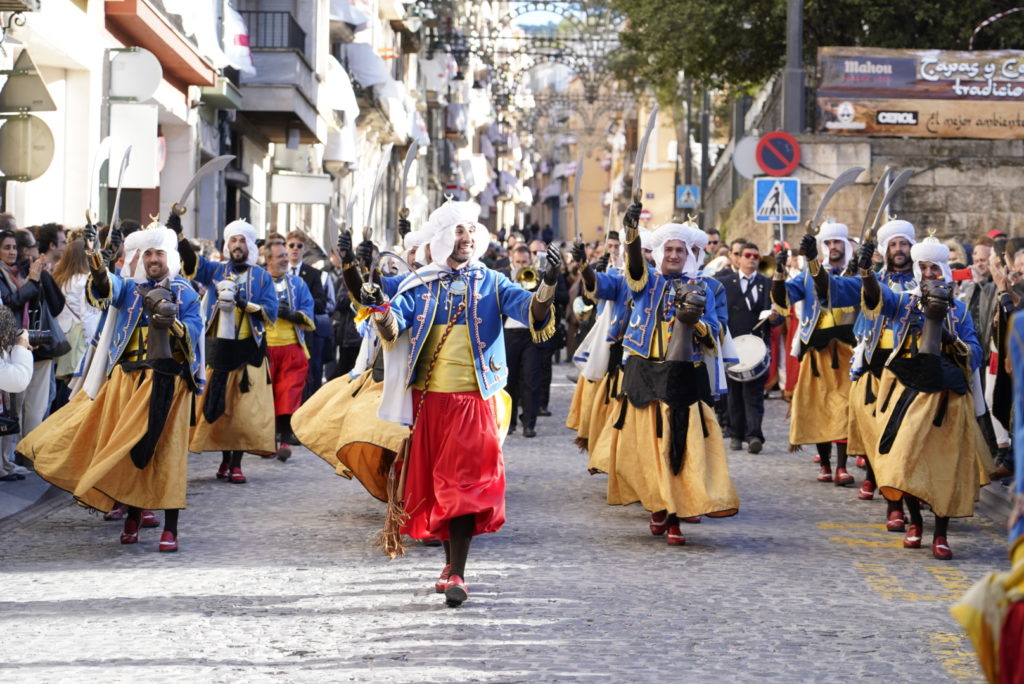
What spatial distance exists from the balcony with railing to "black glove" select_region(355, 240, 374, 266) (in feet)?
64.8

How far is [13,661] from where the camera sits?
653 centimetres

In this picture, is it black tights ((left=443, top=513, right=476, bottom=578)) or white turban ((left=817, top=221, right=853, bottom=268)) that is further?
white turban ((left=817, top=221, right=853, bottom=268))

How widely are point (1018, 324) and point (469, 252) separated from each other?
490 cm

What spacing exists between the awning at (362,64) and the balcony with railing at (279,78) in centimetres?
816

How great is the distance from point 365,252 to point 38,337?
9.02ft

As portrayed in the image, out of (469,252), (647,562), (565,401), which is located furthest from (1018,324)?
(565,401)

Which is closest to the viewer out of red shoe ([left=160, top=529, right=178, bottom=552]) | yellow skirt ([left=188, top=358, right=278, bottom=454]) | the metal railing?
red shoe ([left=160, top=529, right=178, bottom=552])

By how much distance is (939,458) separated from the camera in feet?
31.7

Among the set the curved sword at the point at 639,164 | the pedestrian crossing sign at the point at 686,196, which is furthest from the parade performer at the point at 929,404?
the pedestrian crossing sign at the point at 686,196

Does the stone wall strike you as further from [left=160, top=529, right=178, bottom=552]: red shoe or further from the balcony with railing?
[left=160, top=529, right=178, bottom=552]: red shoe

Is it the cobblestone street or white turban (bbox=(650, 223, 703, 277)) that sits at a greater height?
white turban (bbox=(650, 223, 703, 277))

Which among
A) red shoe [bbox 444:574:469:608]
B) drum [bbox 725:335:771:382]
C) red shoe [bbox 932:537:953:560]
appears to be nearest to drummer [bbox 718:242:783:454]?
drum [bbox 725:335:771:382]

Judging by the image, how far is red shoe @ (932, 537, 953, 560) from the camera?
30.9 ft

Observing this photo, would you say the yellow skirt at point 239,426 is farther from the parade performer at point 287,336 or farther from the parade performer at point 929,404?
the parade performer at point 929,404
